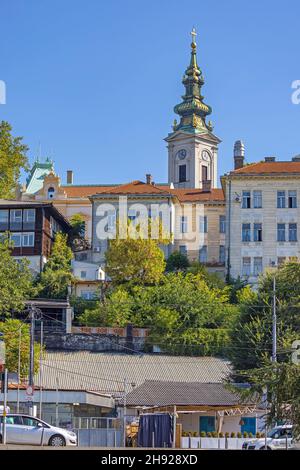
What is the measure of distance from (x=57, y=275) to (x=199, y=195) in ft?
77.4

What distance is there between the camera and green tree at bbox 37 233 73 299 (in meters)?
94.4

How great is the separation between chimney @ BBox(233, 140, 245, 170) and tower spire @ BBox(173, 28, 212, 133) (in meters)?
33.4

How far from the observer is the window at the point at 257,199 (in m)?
101

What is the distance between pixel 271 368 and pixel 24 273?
4541 centimetres

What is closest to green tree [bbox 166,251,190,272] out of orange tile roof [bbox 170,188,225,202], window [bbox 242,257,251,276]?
window [bbox 242,257,251,276]

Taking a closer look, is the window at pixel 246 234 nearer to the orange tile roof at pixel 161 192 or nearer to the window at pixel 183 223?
the orange tile roof at pixel 161 192

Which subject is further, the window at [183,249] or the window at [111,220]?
the window at [183,249]

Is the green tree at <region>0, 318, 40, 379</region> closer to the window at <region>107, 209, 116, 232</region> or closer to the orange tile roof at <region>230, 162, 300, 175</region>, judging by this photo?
the window at <region>107, 209, 116, 232</region>

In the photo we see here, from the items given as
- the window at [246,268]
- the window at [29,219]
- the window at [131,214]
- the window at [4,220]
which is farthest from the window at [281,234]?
the window at [4,220]

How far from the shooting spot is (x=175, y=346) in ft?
278

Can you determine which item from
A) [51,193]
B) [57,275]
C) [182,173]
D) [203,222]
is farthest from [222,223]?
[182,173]

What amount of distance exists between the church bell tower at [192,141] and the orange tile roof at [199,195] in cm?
3301

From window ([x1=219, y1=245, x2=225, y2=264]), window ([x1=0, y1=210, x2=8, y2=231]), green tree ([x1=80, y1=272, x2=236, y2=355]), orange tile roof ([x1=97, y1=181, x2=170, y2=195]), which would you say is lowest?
green tree ([x1=80, y1=272, x2=236, y2=355])
